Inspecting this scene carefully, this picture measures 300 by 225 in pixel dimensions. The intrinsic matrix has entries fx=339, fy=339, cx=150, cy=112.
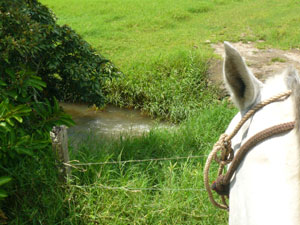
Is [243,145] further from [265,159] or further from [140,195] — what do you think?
[140,195]

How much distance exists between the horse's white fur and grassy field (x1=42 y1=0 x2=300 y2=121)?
13.5 feet

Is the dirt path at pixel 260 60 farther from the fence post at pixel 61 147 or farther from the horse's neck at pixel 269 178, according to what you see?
the horse's neck at pixel 269 178

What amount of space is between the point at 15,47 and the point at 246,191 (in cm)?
220

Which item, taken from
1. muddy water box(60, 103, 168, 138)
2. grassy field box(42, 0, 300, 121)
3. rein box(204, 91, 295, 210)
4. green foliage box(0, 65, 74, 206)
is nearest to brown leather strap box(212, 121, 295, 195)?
rein box(204, 91, 295, 210)

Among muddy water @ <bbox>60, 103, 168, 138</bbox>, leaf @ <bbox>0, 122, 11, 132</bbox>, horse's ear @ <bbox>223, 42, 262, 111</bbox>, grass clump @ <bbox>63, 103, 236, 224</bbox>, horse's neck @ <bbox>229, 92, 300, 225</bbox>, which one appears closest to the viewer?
horse's neck @ <bbox>229, 92, 300, 225</bbox>

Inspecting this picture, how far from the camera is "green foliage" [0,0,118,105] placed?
2.78 metres

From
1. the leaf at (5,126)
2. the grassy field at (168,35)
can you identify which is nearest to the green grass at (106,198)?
the leaf at (5,126)

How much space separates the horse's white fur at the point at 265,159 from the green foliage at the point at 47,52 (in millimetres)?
1987

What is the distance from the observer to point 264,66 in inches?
243

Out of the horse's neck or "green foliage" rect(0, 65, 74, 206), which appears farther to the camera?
"green foliage" rect(0, 65, 74, 206)

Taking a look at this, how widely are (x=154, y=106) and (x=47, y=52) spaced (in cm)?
251

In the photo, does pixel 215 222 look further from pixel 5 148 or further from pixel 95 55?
pixel 95 55

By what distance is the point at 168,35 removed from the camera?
8.71 meters

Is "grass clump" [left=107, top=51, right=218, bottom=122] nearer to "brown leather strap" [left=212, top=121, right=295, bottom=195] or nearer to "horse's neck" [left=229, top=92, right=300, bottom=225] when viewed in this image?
"brown leather strap" [left=212, top=121, right=295, bottom=195]
